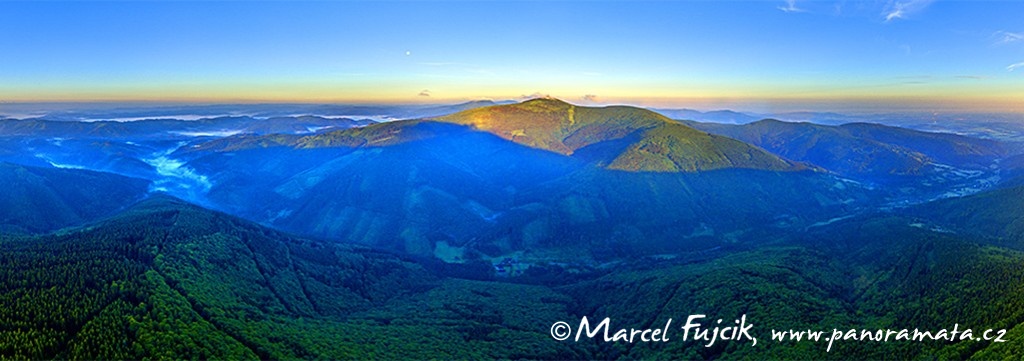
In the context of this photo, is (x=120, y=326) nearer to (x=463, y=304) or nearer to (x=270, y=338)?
(x=270, y=338)

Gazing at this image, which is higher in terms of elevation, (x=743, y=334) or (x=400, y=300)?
(x=743, y=334)

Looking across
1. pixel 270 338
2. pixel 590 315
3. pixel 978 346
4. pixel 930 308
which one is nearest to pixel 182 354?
pixel 270 338

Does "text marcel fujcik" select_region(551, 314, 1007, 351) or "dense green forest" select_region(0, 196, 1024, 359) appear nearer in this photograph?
"dense green forest" select_region(0, 196, 1024, 359)

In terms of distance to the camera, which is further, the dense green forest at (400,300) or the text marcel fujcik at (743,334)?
the text marcel fujcik at (743,334)

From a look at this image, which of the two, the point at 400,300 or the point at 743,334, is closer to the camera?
the point at 743,334
